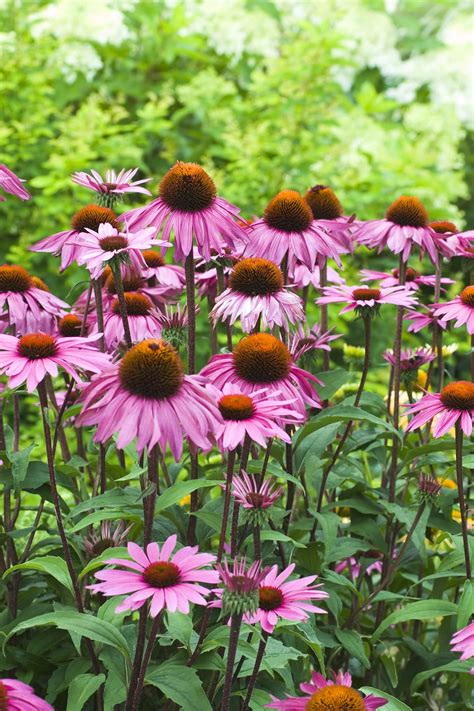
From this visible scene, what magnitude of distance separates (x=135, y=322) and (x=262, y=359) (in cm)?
28

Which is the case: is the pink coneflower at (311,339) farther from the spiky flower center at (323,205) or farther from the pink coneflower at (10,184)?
the pink coneflower at (10,184)

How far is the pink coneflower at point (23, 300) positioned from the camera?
4.53 feet

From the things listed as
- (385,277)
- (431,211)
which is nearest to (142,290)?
(385,277)

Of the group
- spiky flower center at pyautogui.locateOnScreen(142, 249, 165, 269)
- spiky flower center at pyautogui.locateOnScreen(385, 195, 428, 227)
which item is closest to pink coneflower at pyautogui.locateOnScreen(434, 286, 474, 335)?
spiky flower center at pyautogui.locateOnScreen(385, 195, 428, 227)

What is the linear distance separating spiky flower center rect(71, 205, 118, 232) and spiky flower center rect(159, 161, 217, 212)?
0.14m

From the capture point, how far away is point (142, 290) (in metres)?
1.56

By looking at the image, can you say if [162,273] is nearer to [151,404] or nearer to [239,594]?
[151,404]

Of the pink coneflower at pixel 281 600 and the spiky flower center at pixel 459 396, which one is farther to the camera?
the spiky flower center at pixel 459 396

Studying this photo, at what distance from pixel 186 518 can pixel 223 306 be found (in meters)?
0.37

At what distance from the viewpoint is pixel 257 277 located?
1292 millimetres

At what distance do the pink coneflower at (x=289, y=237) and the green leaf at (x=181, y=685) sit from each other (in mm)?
608

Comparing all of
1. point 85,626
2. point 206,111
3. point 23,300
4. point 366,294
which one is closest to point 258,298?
point 366,294

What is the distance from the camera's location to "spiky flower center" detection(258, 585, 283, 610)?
40.8 inches

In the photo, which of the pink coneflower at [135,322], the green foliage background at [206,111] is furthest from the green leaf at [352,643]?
the green foliage background at [206,111]
